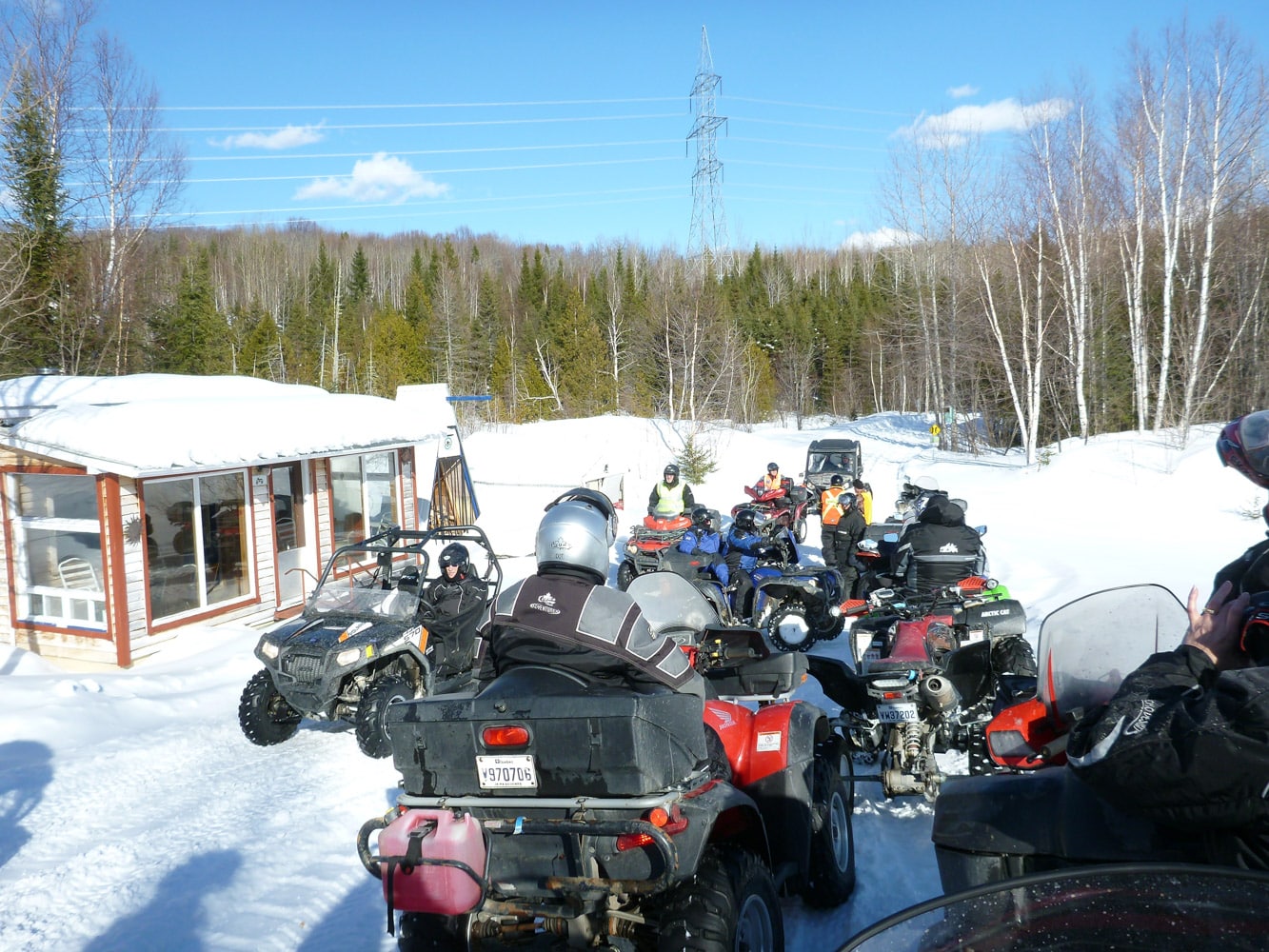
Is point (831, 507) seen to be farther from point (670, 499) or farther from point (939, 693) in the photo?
point (939, 693)

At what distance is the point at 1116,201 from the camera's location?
82.7 feet

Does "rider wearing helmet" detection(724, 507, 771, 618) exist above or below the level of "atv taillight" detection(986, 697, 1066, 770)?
below

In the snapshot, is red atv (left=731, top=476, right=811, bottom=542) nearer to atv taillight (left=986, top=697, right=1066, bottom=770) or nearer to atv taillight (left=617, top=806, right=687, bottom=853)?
atv taillight (left=986, top=697, right=1066, bottom=770)

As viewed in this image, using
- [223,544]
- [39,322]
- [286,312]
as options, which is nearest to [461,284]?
[286,312]

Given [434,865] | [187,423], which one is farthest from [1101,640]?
[187,423]

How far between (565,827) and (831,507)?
1087cm

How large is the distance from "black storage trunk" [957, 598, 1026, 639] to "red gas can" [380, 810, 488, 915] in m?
4.75

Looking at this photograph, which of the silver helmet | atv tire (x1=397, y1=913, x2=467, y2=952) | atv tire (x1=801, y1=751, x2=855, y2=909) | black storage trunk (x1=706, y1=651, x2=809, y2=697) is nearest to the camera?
atv tire (x1=397, y1=913, x2=467, y2=952)

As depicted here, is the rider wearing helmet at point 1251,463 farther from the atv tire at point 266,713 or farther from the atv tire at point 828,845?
the atv tire at point 266,713

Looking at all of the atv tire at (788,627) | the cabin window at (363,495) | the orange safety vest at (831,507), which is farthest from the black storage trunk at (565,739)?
the cabin window at (363,495)

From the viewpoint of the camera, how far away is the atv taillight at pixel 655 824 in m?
2.79

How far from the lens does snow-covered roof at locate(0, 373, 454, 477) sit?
385 inches

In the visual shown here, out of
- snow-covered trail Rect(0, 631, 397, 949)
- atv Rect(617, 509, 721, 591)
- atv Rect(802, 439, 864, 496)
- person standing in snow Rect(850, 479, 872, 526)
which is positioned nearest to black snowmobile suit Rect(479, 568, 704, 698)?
snow-covered trail Rect(0, 631, 397, 949)

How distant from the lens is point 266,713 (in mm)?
7070
